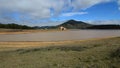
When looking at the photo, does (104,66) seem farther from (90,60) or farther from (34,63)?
(34,63)

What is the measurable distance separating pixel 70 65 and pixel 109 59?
198cm

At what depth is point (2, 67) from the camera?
10227 mm

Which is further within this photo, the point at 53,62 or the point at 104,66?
the point at 53,62

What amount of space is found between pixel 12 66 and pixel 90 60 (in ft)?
12.8

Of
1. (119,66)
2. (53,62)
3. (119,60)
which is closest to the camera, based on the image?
(119,66)

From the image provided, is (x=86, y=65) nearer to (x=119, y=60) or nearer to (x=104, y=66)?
(x=104, y=66)

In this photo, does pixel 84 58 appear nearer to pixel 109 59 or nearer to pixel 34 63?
pixel 109 59

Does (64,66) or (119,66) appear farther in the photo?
(64,66)

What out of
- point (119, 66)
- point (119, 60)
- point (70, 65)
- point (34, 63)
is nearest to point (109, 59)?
point (119, 60)

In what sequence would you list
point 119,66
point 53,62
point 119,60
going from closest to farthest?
point 119,66 < point 119,60 < point 53,62

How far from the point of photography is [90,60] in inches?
409

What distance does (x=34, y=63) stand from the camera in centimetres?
1079

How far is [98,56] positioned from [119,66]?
2139 millimetres

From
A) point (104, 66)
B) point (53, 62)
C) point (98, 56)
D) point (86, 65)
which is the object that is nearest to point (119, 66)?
point (104, 66)
